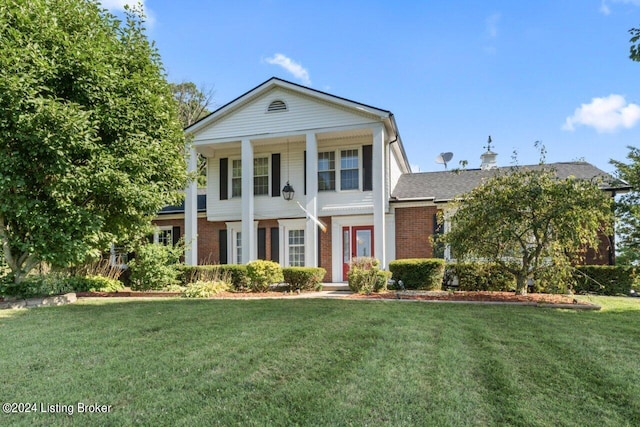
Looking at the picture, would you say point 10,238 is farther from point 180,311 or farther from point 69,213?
point 180,311

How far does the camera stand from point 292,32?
12.0 meters

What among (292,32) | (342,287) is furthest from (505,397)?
(292,32)

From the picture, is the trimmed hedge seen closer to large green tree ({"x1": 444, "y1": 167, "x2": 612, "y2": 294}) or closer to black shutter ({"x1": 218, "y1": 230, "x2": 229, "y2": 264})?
large green tree ({"x1": 444, "y1": 167, "x2": 612, "y2": 294})

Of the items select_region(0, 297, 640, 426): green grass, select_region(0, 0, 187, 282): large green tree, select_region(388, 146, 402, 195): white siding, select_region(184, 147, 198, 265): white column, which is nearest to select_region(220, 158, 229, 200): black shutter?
select_region(184, 147, 198, 265): white column

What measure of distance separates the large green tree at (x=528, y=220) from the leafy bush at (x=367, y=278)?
2.50 m

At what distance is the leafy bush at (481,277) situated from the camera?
10.8 metres

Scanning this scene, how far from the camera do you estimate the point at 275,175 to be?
14.3 meters

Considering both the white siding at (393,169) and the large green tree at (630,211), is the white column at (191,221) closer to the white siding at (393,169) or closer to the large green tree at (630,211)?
the white siding at (393,169)

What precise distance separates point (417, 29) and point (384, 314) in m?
7.95

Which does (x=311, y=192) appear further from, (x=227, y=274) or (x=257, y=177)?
(x=227, y=274)

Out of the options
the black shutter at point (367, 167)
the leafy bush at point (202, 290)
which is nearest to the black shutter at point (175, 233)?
the leafy bush at point (202, 290)

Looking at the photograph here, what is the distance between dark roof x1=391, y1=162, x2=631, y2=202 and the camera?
44.3 feet

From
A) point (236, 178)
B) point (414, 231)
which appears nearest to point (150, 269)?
point (236, 178)

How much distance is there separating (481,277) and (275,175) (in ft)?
26.0
